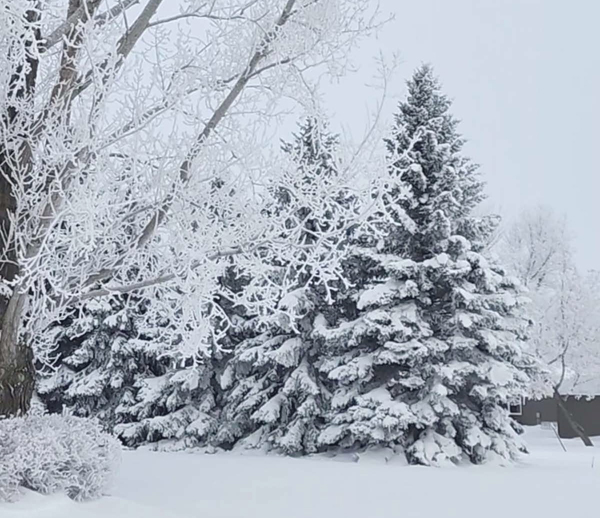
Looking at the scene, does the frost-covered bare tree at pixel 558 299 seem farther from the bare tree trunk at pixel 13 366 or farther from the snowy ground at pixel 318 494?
the bare tree trunk at pixel 13 366

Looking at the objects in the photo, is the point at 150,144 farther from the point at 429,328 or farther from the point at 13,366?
the point at 429,328

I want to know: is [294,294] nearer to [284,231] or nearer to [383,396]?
[383,396]

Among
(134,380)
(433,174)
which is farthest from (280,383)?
Answer: (433,174)

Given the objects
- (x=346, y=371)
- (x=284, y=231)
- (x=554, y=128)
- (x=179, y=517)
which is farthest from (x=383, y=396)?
(x=554, y=128)

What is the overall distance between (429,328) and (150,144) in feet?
25.3

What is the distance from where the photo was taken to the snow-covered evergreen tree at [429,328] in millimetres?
11953

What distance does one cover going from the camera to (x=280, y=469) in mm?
9102

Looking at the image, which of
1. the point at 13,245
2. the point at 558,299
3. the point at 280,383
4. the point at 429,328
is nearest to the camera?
the point at 13,245

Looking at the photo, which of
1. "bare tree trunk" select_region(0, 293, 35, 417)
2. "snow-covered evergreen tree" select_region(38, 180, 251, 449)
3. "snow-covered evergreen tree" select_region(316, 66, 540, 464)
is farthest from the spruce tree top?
"bare tree trunk" select_region(0, 293, 35, 417)

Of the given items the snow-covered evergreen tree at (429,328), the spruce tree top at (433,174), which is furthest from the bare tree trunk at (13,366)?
the spruce tree top at (433,174)

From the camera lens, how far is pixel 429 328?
492 inches

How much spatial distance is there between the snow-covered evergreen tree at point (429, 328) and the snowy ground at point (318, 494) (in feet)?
7.17

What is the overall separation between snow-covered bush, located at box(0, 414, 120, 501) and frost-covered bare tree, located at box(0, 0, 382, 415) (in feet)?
1.86

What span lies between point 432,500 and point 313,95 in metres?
4.01
